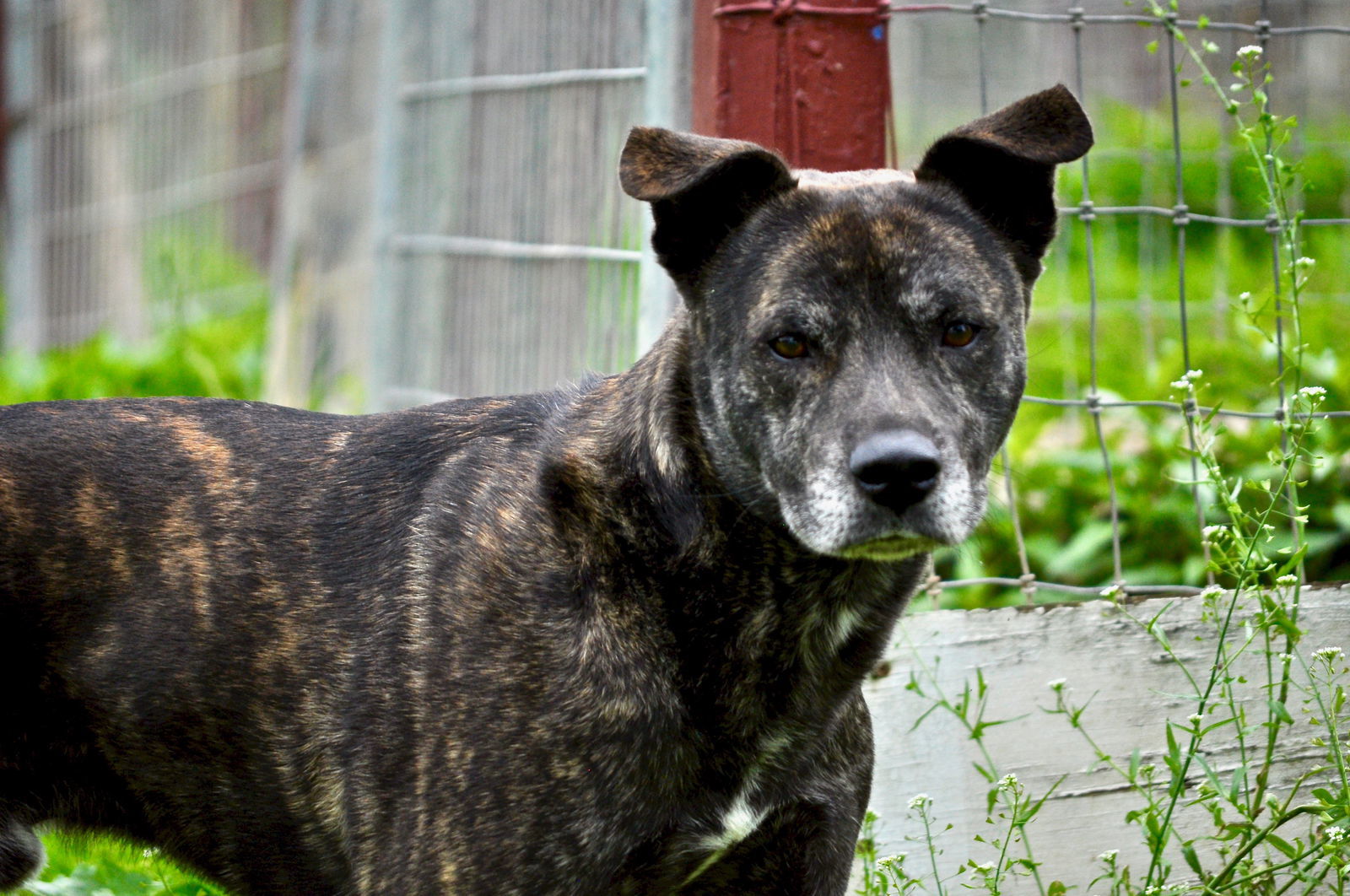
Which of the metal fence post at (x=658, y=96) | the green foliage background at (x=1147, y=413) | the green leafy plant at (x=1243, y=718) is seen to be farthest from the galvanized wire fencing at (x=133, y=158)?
the green leafy plant at (x=1243, y=718)

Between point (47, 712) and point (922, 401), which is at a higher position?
point (922, 401)

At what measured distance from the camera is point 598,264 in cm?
438

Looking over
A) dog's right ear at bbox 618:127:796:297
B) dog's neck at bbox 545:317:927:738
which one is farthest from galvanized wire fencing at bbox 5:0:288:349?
dog's neck at bbox 545:317:927:738

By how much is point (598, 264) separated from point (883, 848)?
72.2 inches

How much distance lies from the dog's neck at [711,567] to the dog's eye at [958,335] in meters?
0.44

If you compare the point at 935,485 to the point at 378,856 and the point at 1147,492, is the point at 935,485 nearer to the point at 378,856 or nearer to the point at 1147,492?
the point at 378,856

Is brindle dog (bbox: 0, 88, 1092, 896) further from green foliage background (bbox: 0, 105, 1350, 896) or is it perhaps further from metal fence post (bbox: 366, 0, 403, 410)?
metal fence post (bbox: 366, 0, 403, 410)

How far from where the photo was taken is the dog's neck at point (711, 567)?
269 centimetres

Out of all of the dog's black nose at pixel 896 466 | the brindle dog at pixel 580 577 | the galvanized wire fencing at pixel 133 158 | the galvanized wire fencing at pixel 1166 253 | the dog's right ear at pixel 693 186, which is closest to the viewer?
the dog's black nose at pixel 896 466

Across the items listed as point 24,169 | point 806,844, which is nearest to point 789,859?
point 806,844

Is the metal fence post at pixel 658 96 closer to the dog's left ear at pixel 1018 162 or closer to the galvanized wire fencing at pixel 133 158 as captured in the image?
the dog's left ear at pixel 1018 162

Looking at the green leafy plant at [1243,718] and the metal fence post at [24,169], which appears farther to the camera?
the metal fence post at [24,169]

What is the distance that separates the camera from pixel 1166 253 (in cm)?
858

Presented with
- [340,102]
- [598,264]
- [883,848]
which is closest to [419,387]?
[598,264]
